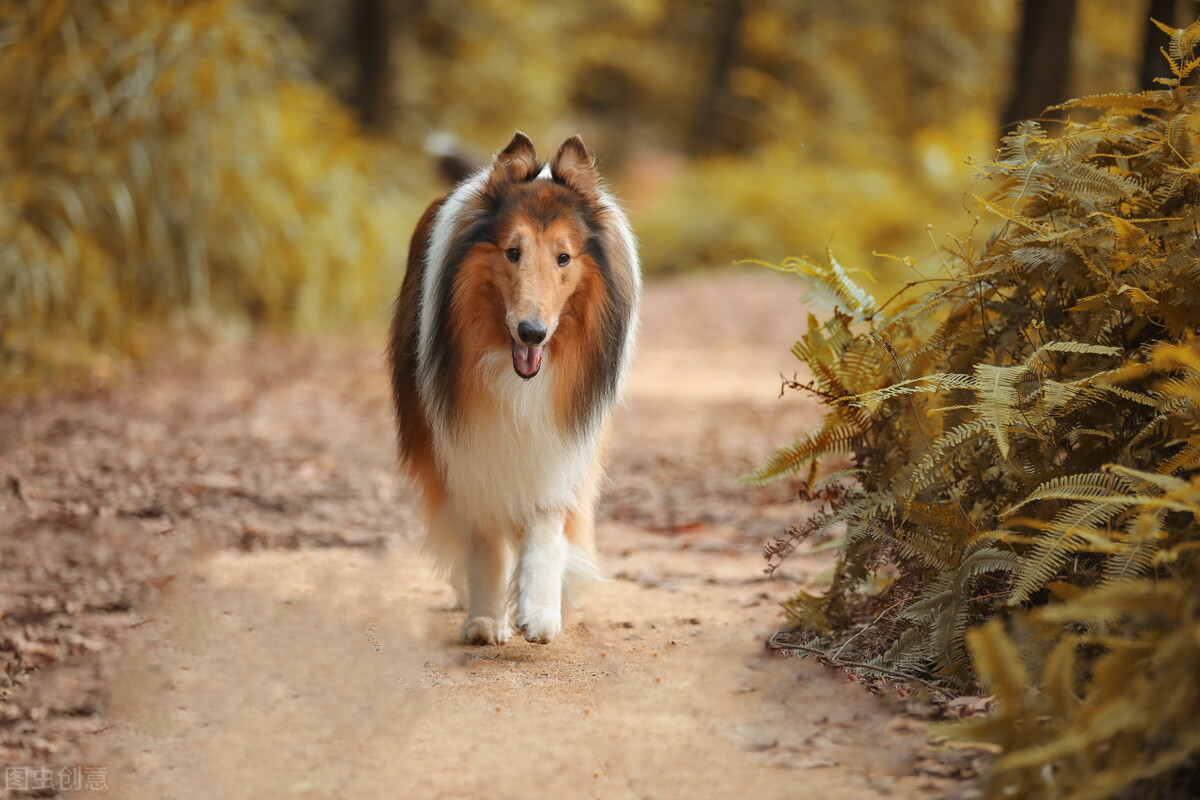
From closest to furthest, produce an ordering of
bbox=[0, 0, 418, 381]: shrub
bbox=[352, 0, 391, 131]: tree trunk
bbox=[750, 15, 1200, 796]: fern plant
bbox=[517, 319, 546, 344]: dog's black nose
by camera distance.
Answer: bbox=[750, 15, 1200, 796]: fern plant
bbox=[517, 319, 546, 344]: dog's black nose
bbox=[0, 0, 418, 381]: shrub
bbox=[352, 0, 391, 131]: tree trunk

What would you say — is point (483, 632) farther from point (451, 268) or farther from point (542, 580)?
point (451, 268)

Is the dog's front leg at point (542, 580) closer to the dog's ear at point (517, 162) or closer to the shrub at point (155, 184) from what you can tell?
the dog's ear at point (517, 162)

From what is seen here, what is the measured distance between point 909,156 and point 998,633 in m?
19.6

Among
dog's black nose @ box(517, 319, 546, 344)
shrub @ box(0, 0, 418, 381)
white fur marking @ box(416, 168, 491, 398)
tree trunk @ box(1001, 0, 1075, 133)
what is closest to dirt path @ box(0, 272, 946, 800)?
white fur marking @ box(416, 168, 491, 398)

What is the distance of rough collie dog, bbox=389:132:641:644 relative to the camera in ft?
12.6

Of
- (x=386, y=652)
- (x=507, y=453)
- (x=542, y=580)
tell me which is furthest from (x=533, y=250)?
(x=386, y=652)

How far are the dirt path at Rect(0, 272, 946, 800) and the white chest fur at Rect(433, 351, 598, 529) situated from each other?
1.65ft

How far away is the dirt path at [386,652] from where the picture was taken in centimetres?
289

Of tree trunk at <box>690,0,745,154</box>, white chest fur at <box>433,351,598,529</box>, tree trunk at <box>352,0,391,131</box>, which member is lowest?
white chest fur at <box>433,351,598,529</box>

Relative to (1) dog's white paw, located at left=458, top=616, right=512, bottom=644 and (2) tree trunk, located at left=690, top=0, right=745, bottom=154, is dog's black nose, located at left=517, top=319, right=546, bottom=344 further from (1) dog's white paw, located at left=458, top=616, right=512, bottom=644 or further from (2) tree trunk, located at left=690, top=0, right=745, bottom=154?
(2) tree trunk, located at left=690, top=0, right=745, bottom=154

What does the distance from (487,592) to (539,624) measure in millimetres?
295

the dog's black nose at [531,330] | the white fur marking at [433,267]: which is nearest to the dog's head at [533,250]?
the dog's black nose at [531,330]

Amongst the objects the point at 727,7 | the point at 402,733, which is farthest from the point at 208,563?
the point at 727,7

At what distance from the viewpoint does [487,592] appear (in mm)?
4043
